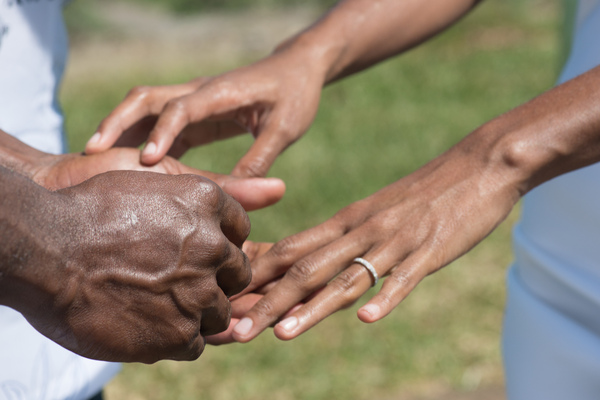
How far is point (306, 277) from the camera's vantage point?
1459 mm

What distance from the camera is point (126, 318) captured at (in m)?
1.16

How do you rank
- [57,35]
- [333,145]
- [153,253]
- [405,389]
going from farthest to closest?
[333,145]
[405,389]
[57,35]
[153,253]

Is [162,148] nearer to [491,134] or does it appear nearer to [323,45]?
[323,45]

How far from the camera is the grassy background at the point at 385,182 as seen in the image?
3.21 meters

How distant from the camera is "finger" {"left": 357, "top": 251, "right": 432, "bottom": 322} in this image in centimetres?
133

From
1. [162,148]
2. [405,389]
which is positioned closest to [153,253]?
[162,148]

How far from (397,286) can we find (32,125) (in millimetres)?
920

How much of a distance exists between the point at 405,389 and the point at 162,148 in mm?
1910

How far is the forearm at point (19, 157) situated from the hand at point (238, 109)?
7.6 inches

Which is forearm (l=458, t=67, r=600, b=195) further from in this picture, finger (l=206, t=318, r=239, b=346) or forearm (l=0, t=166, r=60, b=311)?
forearm (l=0, t=166, r=60, b=311)

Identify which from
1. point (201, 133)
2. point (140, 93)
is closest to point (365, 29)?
point (201, 133)

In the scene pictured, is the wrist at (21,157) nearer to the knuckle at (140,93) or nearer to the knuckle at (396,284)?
the knuckle at (140,93)

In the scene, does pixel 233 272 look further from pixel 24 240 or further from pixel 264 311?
pixel 24 240

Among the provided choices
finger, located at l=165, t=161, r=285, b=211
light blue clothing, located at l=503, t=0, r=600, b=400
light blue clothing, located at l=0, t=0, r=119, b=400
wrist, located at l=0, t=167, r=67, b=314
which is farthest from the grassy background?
wrist, located at l=0, t=167, r=67, b=314
